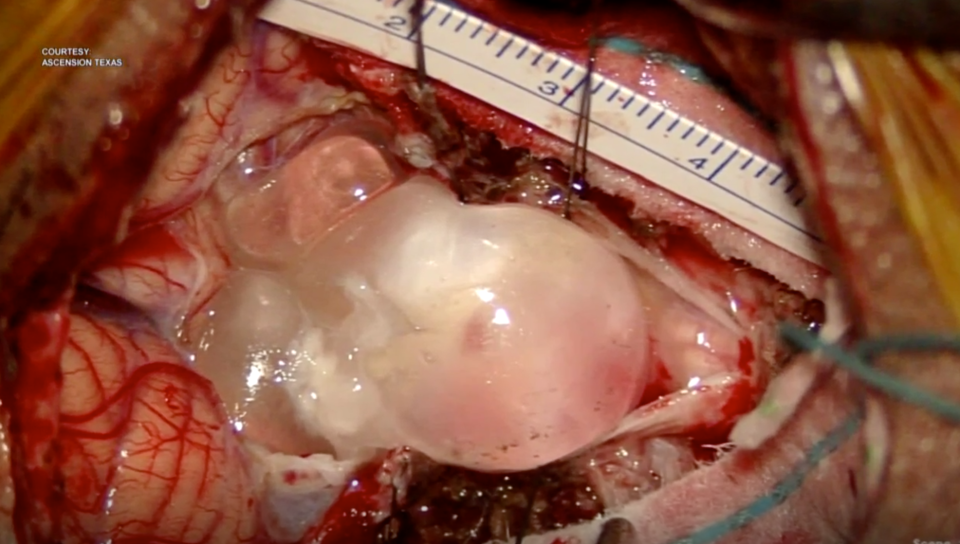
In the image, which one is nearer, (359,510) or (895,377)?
(895,377)

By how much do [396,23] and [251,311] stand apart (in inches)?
11.6

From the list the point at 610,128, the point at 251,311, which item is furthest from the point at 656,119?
the point at 251,311

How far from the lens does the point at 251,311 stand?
37.1 inches

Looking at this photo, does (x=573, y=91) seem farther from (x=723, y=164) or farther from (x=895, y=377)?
(x=895, y=377)

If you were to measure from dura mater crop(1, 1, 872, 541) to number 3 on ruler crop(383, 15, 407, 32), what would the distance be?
0.04 m

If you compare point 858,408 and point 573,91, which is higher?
point 573,91

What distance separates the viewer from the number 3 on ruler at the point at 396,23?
2.81ft

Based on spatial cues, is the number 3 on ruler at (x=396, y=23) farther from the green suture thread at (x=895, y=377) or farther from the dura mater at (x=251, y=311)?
the green suture thread at (x=895, y=377)

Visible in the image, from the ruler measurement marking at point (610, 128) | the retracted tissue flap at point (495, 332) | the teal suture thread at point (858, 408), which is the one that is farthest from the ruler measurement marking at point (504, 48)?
the teal suture thread at point (858, 408)

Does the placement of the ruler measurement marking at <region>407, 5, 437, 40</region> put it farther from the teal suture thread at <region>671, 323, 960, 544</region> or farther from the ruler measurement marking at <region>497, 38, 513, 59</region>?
the teal suture thread at <region>671, 323, 960, 544</region>

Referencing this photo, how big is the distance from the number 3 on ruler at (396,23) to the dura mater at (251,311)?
0.04m

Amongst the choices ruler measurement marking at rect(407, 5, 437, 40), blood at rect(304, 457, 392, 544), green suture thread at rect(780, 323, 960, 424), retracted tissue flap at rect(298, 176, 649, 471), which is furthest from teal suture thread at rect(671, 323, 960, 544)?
ruler measurement marking at rect(407, 5, 437, 40)

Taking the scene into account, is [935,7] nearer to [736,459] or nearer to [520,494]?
[736,459]

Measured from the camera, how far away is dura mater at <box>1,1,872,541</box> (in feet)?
2.81
